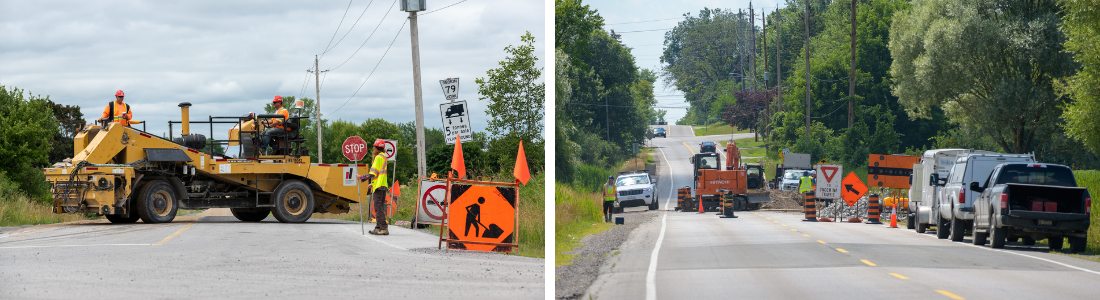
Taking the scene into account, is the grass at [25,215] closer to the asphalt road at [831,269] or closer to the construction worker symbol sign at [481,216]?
the construction worker symbol sign at [481,216]

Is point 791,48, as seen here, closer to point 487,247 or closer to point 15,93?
point 15,93

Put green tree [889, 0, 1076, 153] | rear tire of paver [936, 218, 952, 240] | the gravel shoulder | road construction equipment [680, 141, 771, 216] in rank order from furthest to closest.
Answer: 1. road construction equipment [680, 141, 771, 216]
2. green tree [889, 0, 1076, 153]
3. rear tire of paver [936, 218, 952, 240]
4. the gravel shoulder

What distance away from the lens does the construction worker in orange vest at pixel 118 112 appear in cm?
1883

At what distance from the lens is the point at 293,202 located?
20469mm

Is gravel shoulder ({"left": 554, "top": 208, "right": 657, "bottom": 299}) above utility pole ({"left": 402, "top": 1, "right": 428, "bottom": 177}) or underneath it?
underneath

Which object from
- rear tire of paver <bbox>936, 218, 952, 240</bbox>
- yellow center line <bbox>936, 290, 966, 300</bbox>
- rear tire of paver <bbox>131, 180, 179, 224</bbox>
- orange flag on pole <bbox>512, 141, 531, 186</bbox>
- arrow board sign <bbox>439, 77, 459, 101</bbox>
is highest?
arrow board sign <bbox>439, 77, 459, 101</bbox>

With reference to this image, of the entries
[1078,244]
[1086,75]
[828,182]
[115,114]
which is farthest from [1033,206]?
[115,114]

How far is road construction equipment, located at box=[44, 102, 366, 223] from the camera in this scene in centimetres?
1803

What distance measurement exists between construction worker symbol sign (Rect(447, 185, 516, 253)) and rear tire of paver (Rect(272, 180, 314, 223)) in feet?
26.5

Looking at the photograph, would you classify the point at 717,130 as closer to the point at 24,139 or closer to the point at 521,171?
the point at 24,139

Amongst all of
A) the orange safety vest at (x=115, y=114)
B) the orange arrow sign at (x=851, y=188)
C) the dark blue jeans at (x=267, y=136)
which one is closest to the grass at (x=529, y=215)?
the dark blue jeans at (x=267, y=136)

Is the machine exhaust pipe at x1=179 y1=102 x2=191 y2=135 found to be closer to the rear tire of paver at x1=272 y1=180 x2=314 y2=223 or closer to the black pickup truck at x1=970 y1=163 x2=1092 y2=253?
the rear tire of paver at x1=272 y1=180 x2=314 y2=223

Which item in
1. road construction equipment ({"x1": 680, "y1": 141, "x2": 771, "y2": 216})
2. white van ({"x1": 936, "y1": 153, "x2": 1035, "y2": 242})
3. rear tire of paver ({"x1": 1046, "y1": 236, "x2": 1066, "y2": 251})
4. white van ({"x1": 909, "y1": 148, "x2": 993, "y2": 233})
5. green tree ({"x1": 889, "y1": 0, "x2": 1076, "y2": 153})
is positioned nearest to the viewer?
rear tire of paver ({"x1": 1046, "y1": 236, "x2": 1066, "y2": 251})

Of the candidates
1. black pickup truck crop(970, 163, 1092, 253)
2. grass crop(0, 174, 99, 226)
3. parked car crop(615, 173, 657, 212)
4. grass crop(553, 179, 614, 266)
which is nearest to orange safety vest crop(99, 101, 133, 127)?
grass crop(0, 174, 99, 226)
